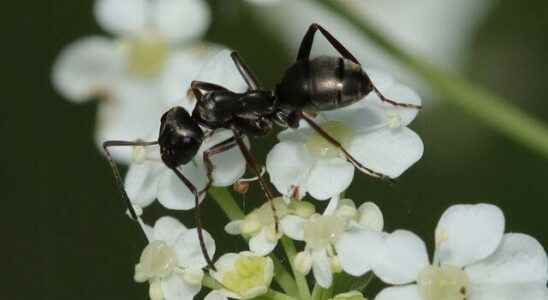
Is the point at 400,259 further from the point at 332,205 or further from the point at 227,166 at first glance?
the point at 227,166

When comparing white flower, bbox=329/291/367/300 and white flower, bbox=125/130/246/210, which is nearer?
white flower, bbox=329/291/367/300

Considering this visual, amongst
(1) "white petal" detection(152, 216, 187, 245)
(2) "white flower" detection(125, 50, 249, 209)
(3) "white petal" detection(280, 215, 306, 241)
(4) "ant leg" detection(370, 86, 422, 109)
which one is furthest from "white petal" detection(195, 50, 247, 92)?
(3) "white petal" detection(280, 215, 306, 241)

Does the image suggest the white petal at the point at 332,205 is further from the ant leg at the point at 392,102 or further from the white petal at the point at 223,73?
the white petal at the point at 223,73

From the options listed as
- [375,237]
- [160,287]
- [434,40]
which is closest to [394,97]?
[375,237]

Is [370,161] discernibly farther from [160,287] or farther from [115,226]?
[115,226]

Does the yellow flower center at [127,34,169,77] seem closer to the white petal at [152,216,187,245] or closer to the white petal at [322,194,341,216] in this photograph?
the white petal at [152,216,187,245]

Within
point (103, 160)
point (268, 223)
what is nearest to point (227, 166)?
point (268, 223)
